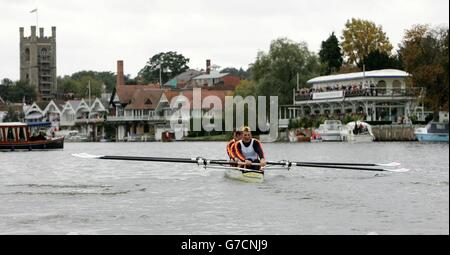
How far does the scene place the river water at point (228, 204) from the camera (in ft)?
76.3

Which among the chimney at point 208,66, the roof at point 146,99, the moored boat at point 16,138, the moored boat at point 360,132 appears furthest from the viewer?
the chimney at point 208,66

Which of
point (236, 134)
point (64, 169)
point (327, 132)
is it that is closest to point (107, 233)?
point (236, 134)

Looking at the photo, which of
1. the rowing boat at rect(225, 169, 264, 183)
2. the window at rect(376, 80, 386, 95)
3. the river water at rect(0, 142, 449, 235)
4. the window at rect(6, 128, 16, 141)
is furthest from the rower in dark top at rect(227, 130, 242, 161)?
the window at rect(376, 80, 386, 95)

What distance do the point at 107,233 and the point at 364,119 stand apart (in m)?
83.2

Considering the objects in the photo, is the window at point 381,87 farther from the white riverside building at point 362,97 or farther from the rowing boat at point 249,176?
the rowing boat at point 249,176

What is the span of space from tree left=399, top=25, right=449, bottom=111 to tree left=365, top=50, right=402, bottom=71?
1055 inches

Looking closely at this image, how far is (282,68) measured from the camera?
112000 millimetres

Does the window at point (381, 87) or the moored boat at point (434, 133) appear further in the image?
the window at point (381, 87)

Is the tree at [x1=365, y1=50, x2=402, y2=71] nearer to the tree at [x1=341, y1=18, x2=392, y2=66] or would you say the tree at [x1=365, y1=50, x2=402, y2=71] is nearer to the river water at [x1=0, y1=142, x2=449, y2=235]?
the tree at [x1=341, y1=18, x2=392, y2=66]

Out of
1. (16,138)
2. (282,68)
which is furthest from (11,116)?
(16,138)

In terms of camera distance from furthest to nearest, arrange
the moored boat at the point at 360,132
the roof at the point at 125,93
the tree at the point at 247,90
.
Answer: the roof at the point at 125,93, the tree at the point at 247,90, the moored boat at the point at 360,132

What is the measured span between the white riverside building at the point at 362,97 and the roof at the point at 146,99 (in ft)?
127

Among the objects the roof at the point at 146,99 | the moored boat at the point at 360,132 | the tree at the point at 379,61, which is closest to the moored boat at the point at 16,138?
the moored boat at the point at 360,132
